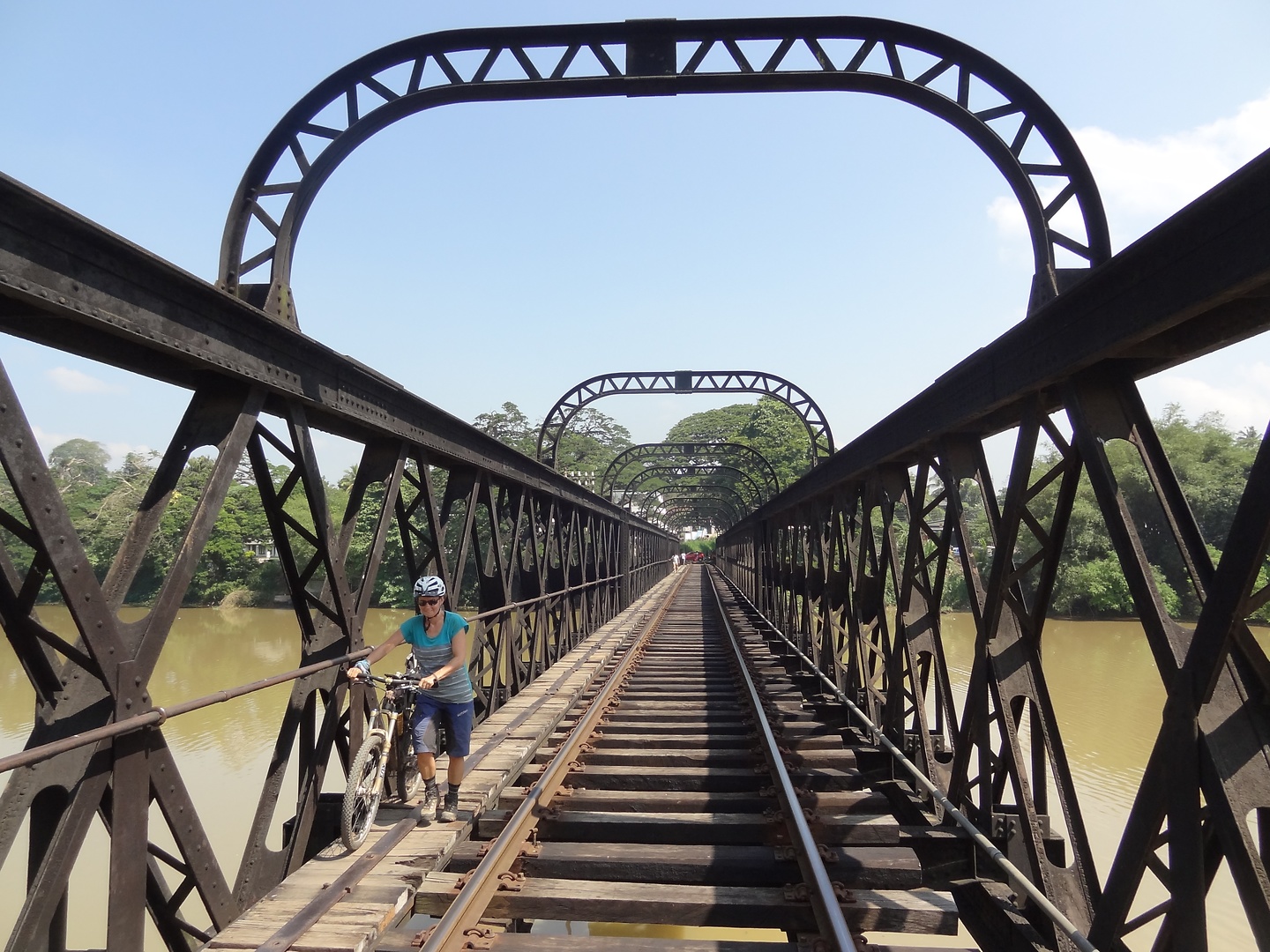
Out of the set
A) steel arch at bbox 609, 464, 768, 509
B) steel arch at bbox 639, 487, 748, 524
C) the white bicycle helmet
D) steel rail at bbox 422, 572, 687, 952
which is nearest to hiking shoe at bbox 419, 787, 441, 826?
steel rail at bbox 422, 572, 687, 952

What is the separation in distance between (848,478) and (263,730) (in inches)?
649

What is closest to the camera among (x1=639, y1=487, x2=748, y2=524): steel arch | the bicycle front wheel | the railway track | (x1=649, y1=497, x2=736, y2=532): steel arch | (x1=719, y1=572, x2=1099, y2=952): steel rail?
(x1=719, y1=572, x2=1099, y2=952): steel rail

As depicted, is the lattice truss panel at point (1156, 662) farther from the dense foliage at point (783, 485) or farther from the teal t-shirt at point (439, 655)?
the dense foliage at point (783, 485)

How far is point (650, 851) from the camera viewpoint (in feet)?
14.4

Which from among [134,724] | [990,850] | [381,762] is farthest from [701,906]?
[134,724]

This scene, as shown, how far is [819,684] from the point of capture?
9492mm

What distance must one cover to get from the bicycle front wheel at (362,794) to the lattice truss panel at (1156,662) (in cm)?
364

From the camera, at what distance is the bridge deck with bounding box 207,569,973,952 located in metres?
3.61

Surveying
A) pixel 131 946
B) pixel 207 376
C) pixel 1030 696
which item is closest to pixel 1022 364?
pixel 1030 696

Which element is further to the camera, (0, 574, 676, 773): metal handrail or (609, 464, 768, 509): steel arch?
(609, 464, 768, 509): steel arch

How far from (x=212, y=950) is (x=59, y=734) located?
51.6 inches

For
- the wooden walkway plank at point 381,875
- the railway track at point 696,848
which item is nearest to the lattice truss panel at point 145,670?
the wooden walkway plank at point 381,875

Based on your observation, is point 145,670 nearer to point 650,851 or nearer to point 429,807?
point 429,807

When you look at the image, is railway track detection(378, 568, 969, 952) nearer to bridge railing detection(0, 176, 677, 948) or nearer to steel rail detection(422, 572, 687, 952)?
steel rail detection(422, 572, 687, 952)
